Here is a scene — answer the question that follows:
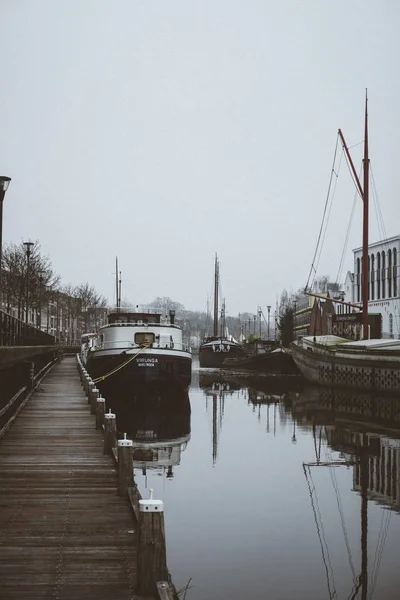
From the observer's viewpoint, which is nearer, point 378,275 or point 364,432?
point 364,432

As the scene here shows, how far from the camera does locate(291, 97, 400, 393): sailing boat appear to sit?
37594mm

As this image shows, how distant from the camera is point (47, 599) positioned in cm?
674

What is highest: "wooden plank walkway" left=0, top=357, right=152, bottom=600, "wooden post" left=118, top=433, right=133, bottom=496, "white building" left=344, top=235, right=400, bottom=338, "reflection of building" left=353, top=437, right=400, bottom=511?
"white building" left=344, top=235, right=400, bottom=338

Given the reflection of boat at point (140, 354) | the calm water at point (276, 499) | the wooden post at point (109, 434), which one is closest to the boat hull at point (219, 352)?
the reflection of boat at point (140, 354)

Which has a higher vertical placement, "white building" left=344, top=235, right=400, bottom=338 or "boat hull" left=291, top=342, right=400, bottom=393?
"white building" left=344, top=235, right=400, bottom=338

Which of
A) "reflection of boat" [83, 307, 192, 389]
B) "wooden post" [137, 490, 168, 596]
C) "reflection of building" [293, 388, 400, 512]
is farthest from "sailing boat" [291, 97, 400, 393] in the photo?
"wooden post" [137, 490, 168, 596]

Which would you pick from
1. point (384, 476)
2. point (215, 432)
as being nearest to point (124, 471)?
point (384, 476)

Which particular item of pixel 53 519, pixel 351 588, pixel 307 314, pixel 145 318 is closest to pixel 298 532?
pixel 351 588

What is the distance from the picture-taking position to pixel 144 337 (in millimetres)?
36312

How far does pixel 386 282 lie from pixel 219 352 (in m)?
25.8

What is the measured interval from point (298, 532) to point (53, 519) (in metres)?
4.60

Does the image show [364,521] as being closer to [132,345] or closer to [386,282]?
[132,345]

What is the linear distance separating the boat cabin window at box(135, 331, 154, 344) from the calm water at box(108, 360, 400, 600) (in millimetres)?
6305

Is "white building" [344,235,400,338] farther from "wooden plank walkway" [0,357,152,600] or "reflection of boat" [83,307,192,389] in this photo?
"wooden plank walkway" [0,357,152,600]
